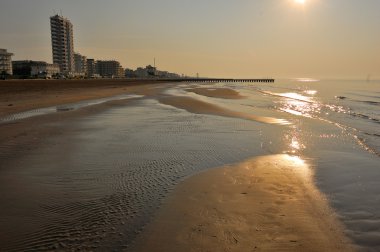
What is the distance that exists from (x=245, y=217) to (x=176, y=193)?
1.57 meters

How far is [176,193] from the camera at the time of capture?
6145 millimetres

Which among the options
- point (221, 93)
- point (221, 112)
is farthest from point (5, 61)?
point (221, 112)

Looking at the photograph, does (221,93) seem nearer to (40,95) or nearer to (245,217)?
(40,95)

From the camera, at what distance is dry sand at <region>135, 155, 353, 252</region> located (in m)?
4.27

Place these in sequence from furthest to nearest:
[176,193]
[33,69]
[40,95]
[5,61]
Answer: [33,69], [5,61], [40,95], [176,193]

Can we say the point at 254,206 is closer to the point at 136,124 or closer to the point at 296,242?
the point at 296,242

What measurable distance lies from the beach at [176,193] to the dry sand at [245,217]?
0.02 metres

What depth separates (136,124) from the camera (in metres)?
14.7

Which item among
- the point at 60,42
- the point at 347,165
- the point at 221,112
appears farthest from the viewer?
the point at 60,42

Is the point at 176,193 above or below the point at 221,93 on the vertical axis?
below

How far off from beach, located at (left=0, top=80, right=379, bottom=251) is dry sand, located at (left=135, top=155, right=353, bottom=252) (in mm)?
18

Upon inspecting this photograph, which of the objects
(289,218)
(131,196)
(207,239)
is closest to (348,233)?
(289,218)

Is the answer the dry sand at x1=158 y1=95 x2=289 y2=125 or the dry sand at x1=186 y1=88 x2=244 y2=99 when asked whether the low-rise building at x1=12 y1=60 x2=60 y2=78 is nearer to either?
the dry sand at x1=186 y1=88 x2=244 y2=99

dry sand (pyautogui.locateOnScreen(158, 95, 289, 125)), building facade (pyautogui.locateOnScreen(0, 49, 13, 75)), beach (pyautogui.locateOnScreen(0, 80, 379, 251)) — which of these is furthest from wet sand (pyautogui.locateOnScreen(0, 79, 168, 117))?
building facade (pyautogui.locateOnScreen(0, 49, 13, 75))
